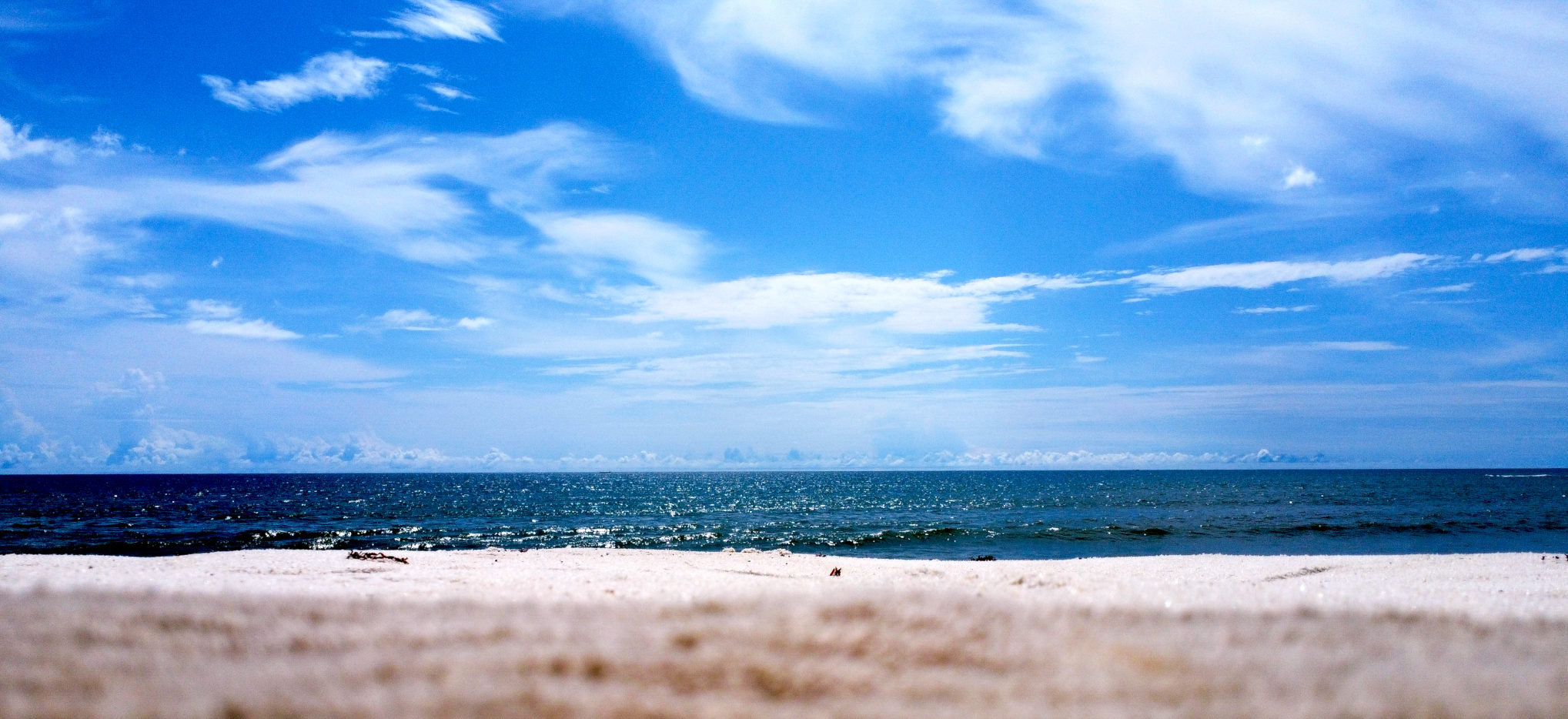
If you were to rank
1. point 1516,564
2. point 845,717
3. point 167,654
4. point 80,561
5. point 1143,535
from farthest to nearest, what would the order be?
point 1143,535, point 1516,564, point 80,561, point 167,654, point 845,717

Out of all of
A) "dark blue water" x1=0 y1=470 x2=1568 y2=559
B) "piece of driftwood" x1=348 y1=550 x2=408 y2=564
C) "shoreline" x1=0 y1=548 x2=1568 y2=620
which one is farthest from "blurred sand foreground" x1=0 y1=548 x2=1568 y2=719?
"dark blue water" x1=0 y1=470 x2=1568 y2=559

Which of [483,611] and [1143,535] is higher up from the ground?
[483,611]

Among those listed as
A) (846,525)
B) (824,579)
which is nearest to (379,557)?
(824,579)

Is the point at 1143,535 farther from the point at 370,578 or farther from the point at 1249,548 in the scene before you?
the point at 370,578

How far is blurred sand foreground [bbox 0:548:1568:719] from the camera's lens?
3.37 meters

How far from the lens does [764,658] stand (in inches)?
152

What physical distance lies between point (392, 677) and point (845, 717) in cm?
212

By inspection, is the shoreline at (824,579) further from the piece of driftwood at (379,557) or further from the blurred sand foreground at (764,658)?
the blurred sand foreground at (764,658)

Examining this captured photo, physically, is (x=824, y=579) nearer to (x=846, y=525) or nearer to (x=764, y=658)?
(x=764, y=658)

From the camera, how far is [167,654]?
4031mm

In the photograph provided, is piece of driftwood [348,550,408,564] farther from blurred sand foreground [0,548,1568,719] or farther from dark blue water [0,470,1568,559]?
dark blue water [0,470,1568,559]

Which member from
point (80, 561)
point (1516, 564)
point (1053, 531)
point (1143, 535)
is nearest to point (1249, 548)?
point (1143, 535)

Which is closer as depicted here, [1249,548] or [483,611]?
[483,611]

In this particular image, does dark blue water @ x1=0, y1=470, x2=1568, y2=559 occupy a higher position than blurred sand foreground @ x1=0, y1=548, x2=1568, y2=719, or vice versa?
blurred sand foreground @ x1=0, y1=548, x2=1568, y2=719
